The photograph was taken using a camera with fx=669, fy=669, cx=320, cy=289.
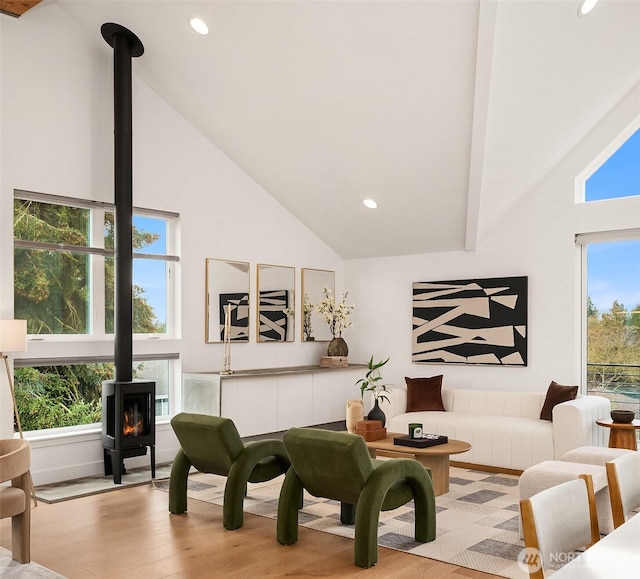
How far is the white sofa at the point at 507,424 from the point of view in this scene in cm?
559

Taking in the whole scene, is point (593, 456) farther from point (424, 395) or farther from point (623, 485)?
point (424, 395)

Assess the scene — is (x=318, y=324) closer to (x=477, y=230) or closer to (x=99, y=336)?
(x=477, y=230)

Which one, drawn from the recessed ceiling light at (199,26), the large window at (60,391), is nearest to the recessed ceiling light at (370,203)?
the recessed ceiling light at (199,26)

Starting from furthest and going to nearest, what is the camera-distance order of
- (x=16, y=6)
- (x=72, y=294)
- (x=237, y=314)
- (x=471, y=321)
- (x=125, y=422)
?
(x=471, y=321) → (x=237, y=314) → (x=72, y=294) → (x=125, y=422) → (x=16, y=6)

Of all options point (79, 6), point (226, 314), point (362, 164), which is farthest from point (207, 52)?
point (226, 314)

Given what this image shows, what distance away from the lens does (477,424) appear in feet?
20.2

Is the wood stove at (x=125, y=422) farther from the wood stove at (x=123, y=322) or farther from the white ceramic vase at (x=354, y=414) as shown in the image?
the white ceramic vase at (x=354, y=414)

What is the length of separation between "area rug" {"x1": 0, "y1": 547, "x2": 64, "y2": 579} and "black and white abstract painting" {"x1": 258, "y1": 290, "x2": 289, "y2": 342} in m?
4.08

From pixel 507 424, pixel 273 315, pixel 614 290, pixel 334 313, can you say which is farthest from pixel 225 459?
pixel 614 290

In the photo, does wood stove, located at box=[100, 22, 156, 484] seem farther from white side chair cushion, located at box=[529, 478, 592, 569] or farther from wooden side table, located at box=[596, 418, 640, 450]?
white side chair cushion, located at box=[529, 478, 592, 569]

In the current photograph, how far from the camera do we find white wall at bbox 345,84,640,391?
258 inches

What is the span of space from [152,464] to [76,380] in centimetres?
102

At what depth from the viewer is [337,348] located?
320 inches

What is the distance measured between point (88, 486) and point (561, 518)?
14.7 feet
